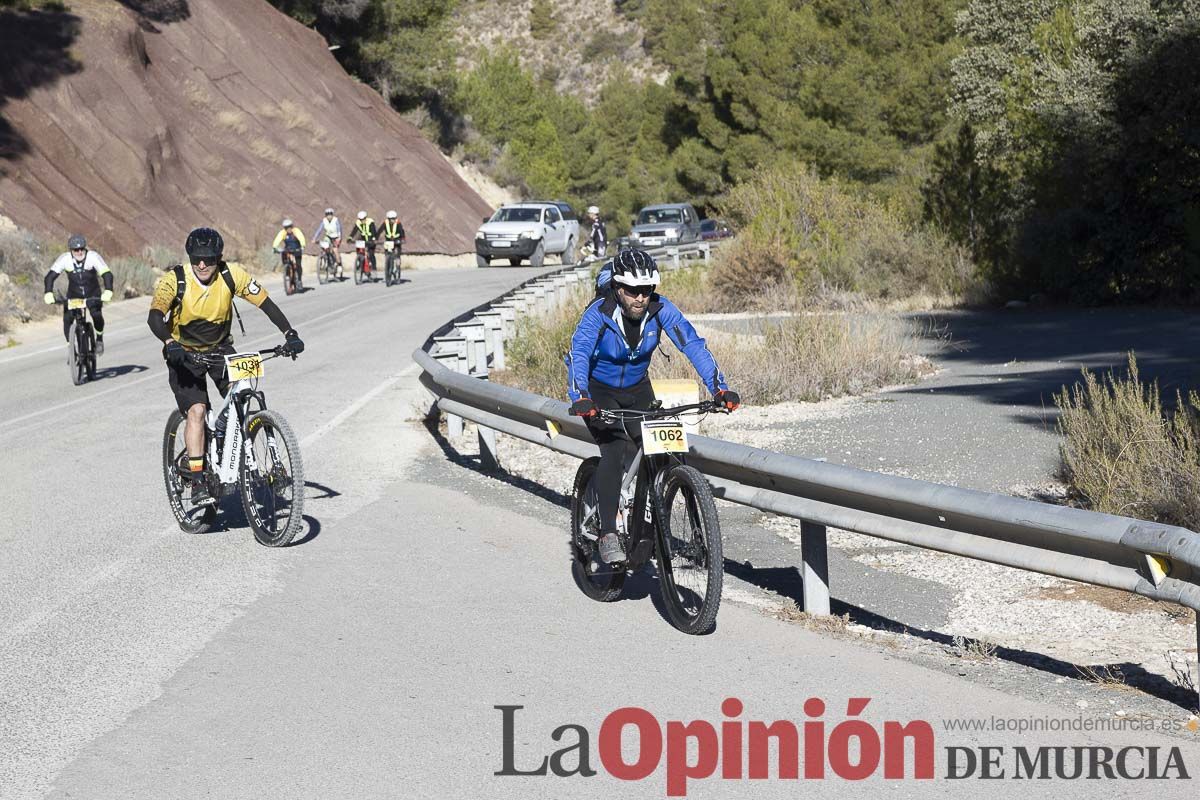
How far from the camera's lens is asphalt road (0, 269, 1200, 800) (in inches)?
195

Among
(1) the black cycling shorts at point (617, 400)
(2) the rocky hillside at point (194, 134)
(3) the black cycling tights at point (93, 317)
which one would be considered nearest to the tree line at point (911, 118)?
(2) the rocky hillside at point (194, 134)

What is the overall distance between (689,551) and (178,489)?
4.12 metres

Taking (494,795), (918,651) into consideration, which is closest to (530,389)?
(918,651)

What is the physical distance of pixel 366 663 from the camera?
6242 mm

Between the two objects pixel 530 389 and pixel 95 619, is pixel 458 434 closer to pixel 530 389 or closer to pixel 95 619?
pixel 530 389

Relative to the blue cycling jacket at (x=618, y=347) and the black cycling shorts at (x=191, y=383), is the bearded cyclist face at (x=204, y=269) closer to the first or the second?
the black cycling shorts at (x=191, y=383)

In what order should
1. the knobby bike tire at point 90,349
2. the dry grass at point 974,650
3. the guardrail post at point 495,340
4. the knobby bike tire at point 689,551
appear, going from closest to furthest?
the dry grass at point 974,650
the knobby bike tire at point 689,551
the guardrail post at point 495,340
the knobby bike tire at point 90,349

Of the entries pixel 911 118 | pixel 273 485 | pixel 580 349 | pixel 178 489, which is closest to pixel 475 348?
pixel 178 489

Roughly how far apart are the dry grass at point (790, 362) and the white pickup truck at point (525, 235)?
85.5 feet

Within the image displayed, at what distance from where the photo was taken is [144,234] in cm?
4050

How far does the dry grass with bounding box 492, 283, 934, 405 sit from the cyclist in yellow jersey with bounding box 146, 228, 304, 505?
6.18 m

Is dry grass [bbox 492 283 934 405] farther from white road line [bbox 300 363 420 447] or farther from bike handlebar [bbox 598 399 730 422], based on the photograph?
bike handlebar [bbox 598 399 730 422]

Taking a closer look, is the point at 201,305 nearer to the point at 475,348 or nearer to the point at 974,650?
the point at 974,650

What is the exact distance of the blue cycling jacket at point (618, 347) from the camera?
22.7ft
